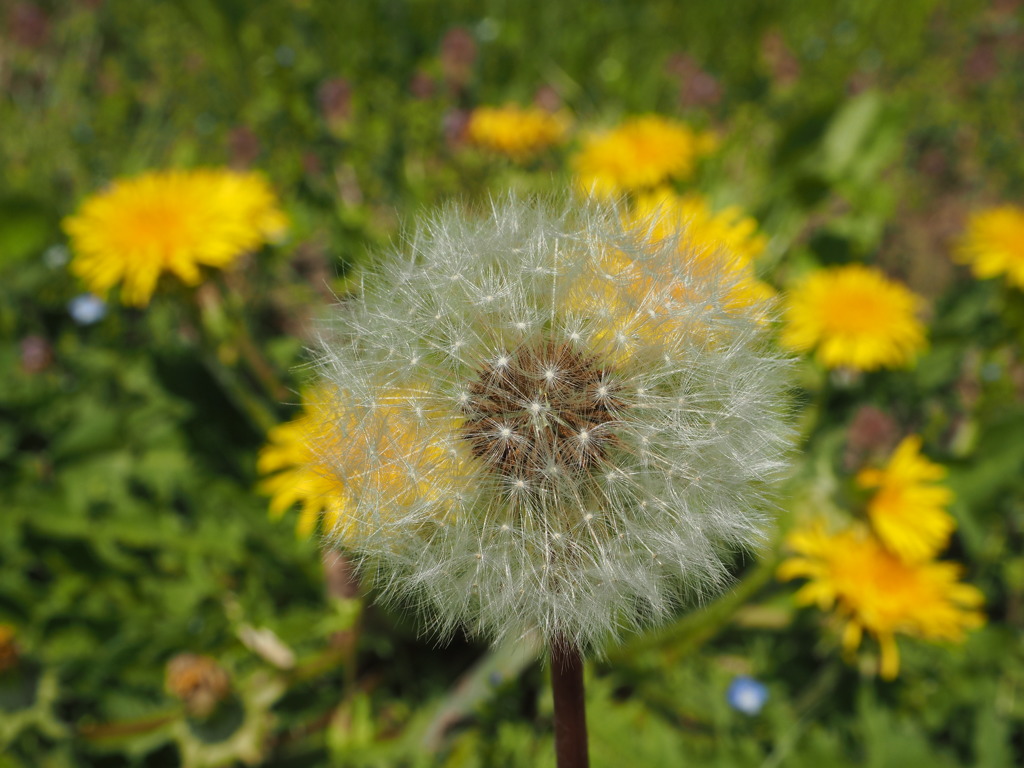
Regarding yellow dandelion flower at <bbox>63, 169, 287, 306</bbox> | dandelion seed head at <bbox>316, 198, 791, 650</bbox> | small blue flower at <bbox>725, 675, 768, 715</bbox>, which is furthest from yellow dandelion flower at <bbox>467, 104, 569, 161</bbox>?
small blue flower at <bbox>725, 675, 768, 715</bbox>

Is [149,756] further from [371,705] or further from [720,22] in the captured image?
A: [720,22]

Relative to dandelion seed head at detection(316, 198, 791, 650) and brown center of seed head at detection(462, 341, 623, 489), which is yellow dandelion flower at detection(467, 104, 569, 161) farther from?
brown center of seed head at detection(462, 341, 623, 489)

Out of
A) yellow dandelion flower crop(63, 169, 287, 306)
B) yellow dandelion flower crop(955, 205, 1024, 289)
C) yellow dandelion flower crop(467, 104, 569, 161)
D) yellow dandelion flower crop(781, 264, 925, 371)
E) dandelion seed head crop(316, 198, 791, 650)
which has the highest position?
yellow dandelion flower crop(63, 169, 287, 306)

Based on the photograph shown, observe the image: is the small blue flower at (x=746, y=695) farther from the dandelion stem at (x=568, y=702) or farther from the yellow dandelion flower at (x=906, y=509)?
the dandelion stem at (x=568, y=702)

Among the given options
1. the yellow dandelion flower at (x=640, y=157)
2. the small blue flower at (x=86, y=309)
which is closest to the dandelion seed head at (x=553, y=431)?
the yellow dandelion flower at (x=640, y=157)

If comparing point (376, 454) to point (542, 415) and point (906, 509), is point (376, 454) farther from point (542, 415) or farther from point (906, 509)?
point (906, 509)

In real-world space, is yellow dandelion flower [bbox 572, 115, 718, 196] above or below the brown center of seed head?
below
